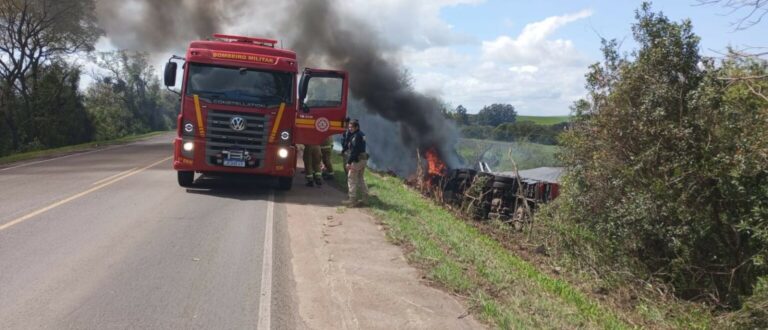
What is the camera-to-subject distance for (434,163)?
2344 centimetres

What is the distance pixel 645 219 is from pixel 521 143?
14.3 m

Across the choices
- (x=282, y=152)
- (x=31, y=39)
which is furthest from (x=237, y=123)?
(x=31, y=39)

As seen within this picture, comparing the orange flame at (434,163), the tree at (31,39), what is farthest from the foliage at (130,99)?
the orange flame at (434,163)

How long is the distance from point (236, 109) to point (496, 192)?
759 cm

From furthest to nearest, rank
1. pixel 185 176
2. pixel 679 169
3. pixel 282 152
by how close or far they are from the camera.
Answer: pixel 185 176 → pixel 282 152 → pixel 679 169

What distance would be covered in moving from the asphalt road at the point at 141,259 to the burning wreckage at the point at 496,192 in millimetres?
5326

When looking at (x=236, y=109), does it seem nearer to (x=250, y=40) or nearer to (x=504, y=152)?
(x=250, y=40)

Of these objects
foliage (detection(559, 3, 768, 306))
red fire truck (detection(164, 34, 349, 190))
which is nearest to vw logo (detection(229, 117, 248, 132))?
red fire truck (detection(164, 34, 349, 190))

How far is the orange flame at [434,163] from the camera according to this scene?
2152cm

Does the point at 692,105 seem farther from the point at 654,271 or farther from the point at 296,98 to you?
the point at 296,98

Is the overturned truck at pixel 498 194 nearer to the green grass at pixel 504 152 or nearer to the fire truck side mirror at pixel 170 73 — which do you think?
the green grass at pixel 504 152

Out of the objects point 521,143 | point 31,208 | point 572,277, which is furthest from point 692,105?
point 521,143

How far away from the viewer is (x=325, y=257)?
7371 mm

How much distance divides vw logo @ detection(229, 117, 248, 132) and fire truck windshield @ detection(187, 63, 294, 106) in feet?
1.05
